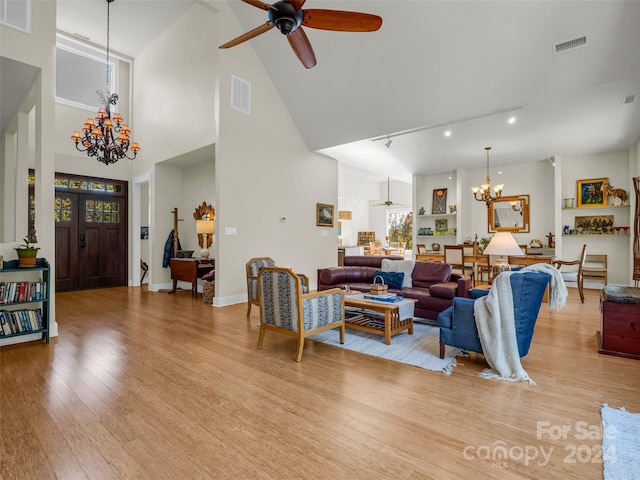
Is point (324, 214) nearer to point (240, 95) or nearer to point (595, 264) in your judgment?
point (240, 95)

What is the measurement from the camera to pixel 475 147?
278 inches

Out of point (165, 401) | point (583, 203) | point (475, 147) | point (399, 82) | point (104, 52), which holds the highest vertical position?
point (104, 52)

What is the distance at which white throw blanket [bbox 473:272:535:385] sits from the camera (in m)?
2.64

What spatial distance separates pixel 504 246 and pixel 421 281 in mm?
1345

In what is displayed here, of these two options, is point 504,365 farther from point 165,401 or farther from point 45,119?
point 45,119

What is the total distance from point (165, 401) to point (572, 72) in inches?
236

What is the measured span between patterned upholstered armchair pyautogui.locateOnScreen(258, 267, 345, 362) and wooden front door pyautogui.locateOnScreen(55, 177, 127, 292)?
19.7ft

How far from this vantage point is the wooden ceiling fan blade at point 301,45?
310 cm

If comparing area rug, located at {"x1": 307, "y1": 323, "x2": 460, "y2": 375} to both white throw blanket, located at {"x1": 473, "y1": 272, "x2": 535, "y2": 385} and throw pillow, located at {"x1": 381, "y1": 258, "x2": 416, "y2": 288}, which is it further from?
throw pillow, located at {"x1": 381, "y1": 258, "x2": 416, "y2": 288}

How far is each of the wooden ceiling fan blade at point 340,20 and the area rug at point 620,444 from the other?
10.9 feet

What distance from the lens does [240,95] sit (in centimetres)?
590

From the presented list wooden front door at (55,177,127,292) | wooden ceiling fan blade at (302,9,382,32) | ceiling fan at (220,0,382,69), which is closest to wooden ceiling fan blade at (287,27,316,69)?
ceiling fan at (220,0,382,69)

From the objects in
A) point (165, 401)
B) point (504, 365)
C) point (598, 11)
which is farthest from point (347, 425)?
point (598, 11)

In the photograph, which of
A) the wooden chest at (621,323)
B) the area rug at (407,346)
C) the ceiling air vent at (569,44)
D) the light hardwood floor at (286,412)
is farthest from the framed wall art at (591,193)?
the area rug at (407,346)
